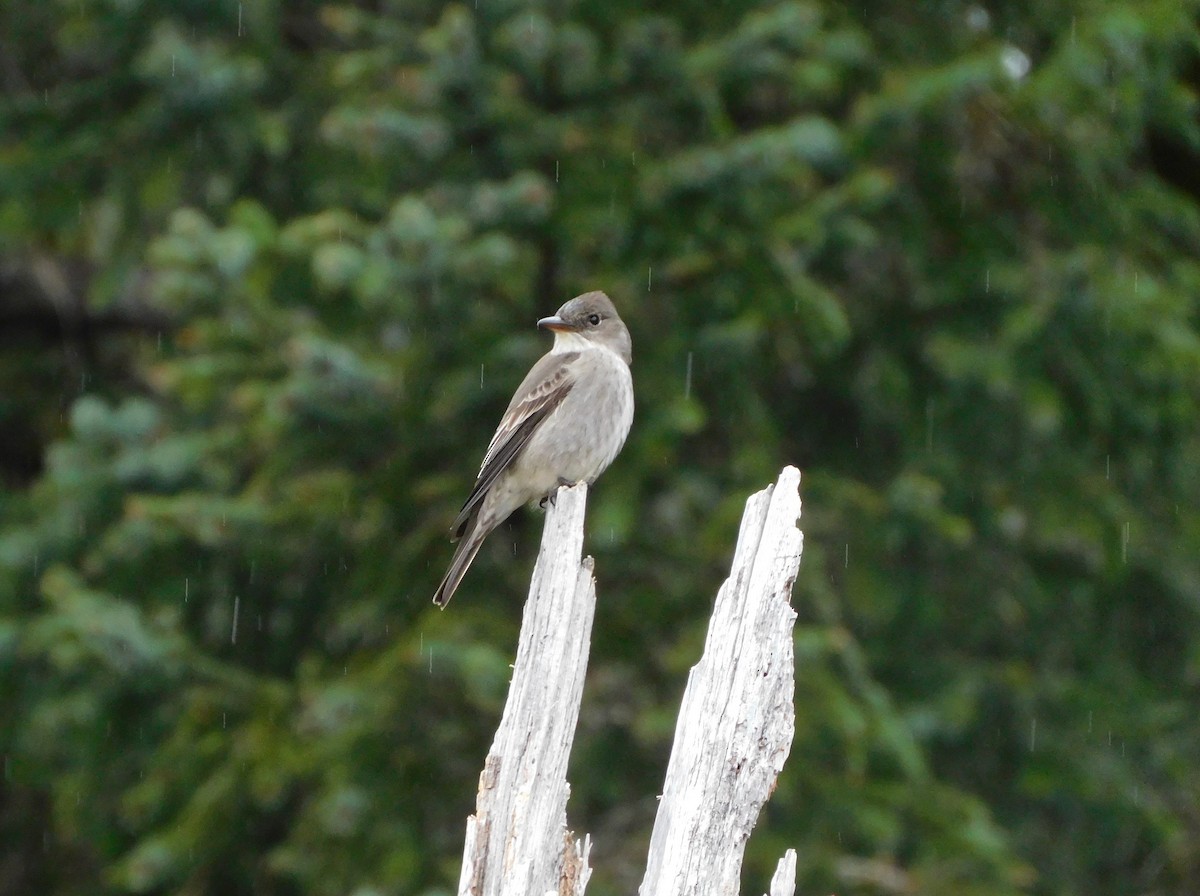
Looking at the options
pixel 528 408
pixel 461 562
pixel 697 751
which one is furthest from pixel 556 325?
pixel 697 751

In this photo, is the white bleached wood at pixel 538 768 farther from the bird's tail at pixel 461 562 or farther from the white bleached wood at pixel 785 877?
the bird's tail at pixel 461 562

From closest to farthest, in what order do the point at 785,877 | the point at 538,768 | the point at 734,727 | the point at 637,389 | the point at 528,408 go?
the point at 785,877 < the point at 734,727 < the point at 538,768 < the point at 528,408 < the point at 637,389

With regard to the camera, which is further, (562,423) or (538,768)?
(562,423)

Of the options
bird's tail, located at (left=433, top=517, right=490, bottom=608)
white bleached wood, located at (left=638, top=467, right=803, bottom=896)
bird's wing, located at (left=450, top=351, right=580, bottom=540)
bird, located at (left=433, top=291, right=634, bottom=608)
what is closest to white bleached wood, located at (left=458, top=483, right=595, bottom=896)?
white bleached wood, located at (left=638, top=467, right=803, bottom=896)

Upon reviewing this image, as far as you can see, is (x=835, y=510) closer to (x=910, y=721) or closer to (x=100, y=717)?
(x=910, y=721)

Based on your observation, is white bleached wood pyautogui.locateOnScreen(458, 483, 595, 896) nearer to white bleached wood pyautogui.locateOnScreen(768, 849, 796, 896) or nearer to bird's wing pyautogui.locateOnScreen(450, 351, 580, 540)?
white bleached wood pyautogui.locateOnScreen(768, 849, 796, 896)

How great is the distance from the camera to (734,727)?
313cm

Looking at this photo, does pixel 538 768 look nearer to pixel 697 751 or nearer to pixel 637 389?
pixel 697 751

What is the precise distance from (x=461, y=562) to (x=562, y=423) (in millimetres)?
800

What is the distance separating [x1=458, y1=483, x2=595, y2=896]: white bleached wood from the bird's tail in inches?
84.2

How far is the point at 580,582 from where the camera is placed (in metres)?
3.67

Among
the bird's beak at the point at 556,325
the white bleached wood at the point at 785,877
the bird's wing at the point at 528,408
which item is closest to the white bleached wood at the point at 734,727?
the white bleached wood at the point at 785,877

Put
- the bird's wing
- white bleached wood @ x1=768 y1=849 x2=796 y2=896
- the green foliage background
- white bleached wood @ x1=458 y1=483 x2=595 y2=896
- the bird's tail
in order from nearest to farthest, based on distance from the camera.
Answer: white bleached wood @ x1=768 y1=849 x2=796 y2=896, white bleached wood @ x1=458 y1=483 x2=595 y2=896, the bird's tail, the bird's wing, the green foliage background

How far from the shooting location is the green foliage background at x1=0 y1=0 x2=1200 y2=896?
6.60 m
